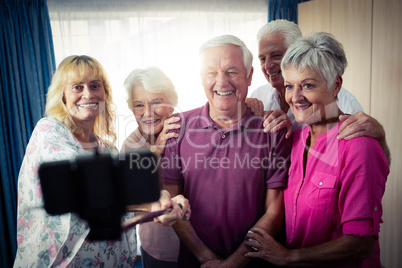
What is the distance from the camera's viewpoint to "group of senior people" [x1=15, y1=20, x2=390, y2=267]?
957 millimetres

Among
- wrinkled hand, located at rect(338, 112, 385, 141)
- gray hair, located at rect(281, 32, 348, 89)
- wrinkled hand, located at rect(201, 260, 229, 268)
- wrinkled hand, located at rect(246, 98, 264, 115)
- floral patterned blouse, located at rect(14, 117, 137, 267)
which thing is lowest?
wrinkled hand, located at rect(201, 260, 229, 268)

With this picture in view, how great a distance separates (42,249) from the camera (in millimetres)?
1035

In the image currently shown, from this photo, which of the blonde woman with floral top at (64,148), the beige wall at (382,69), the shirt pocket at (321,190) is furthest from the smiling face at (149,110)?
the beige wall at (382,69)

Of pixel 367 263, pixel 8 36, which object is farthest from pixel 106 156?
pixel 8 36

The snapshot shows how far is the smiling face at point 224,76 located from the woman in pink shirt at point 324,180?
16 cm

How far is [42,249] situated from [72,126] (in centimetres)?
44

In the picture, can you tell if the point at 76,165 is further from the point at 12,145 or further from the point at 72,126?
the point at 12,145

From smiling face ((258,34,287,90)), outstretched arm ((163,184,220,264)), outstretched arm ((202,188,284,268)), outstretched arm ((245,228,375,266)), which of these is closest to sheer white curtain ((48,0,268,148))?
smiling face ((258,34,287,90))

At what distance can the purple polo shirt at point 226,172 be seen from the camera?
1.11 meters

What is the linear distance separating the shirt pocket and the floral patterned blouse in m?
0.66

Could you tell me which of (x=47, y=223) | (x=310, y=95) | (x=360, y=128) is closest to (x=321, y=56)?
(x=310, y=95)

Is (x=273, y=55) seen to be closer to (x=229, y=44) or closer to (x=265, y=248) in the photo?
(x=229, y=44)

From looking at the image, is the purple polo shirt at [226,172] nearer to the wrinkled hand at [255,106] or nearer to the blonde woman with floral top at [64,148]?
the wrinkled hand at [255,106]

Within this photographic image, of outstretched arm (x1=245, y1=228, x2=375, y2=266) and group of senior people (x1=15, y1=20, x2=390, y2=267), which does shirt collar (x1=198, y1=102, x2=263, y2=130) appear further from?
outstretched arm (x1=245, y1=228, x2=375, y2=266)
